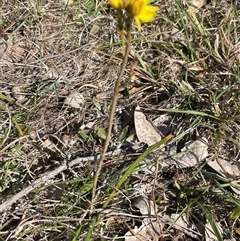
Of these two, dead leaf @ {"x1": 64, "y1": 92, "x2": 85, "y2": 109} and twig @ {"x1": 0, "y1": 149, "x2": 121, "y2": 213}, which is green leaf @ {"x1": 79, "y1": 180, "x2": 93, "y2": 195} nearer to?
twig @ {"x1": 0, "y1": 149, "x2": 121, "y2": 213}

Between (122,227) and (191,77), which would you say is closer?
(122,227)

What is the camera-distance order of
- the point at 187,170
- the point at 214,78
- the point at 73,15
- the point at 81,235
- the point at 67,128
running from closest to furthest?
the point at 81,235 → the point at 187,170 → the point at 67,128 → the point at 214,78 → the point at 73,15

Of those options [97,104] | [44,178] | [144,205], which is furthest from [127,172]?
[97,104]

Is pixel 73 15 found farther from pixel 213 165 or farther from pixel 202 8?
pixel 213 165

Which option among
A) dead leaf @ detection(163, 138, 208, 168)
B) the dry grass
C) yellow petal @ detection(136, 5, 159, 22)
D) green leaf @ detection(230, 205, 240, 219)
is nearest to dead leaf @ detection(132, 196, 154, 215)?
the dry grass

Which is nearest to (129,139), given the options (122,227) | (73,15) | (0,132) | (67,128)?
(67,128)

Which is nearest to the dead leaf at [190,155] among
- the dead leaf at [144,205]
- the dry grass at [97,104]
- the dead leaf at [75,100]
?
the dry grass at [97,104]
